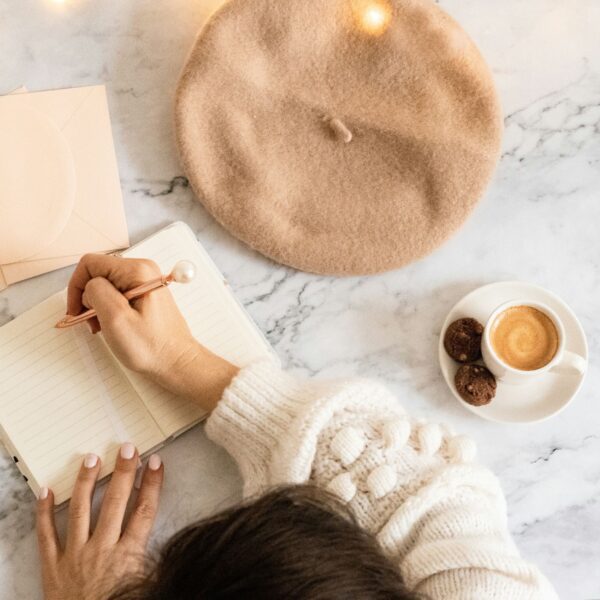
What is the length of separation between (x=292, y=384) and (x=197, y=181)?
0.76ft

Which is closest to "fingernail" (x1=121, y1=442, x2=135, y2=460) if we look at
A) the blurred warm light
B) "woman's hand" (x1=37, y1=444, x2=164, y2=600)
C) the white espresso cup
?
"woman's hand" (x1=37, y1=444, x2=164, y2=600)

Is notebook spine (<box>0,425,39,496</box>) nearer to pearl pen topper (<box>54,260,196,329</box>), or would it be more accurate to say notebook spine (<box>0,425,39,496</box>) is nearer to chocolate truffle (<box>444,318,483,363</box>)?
pearl pen topper (<box>54,260,196,329</box>)

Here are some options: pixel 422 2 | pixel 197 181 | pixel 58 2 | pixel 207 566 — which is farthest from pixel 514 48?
pixel 207 566

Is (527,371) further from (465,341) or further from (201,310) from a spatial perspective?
(201,310)

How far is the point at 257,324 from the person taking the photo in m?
0.74

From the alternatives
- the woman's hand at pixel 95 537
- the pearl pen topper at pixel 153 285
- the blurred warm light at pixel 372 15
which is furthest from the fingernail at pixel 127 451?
the blurred warm light at pixel 372 15

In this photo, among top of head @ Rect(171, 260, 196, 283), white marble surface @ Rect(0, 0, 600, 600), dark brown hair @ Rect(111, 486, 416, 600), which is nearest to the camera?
dark brown hair @ Rect(111, 486, 416, 600)

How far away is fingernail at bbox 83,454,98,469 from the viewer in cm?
67

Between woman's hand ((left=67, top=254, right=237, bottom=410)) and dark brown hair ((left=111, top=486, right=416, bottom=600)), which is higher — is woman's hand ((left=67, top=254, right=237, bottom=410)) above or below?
above

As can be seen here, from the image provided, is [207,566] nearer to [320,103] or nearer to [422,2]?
[320,103]

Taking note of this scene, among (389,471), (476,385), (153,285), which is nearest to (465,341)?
(476,385)

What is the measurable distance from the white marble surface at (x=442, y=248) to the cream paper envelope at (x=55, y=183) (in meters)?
0.02

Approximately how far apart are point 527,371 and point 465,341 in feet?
0.21

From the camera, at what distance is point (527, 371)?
676 millimetres
